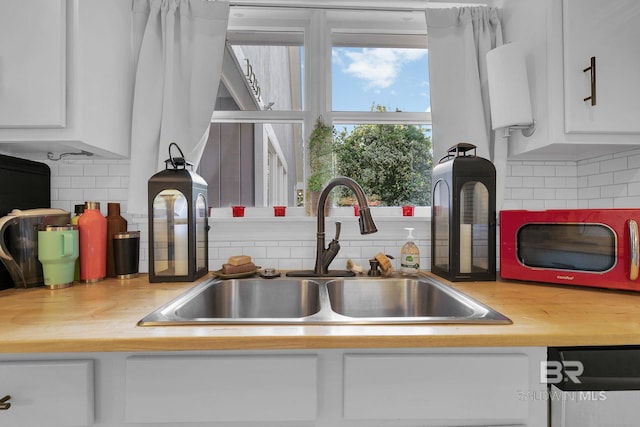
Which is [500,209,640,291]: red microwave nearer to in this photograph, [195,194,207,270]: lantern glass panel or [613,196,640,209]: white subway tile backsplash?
[613,196,640,209]: white subway tile backsplash

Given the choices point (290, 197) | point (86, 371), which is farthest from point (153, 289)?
point (290, 197)

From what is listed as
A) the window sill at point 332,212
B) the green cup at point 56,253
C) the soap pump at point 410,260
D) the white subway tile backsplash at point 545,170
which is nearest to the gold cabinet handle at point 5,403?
the green cup at point 56,253

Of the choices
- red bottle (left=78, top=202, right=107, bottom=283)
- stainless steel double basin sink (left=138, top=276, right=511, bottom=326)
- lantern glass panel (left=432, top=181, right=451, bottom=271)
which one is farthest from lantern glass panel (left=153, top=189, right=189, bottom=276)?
lantern glass panel (left=432, top=181, right=451, bottom=271)

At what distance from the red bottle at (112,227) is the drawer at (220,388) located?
860 millimetres

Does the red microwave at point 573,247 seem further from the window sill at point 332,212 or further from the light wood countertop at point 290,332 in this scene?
the window sill at point 332,212

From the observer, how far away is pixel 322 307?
104 centimetres

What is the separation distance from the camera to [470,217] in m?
1.37

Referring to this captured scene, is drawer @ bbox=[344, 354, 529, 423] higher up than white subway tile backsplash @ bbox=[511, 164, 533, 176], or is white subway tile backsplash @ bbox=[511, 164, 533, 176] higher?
white subway tile backsplash @ bbox=[511, 164, 533, 176]

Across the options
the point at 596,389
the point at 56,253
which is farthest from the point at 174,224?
the point at 596,389

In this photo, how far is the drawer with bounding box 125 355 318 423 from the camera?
2.53 feet

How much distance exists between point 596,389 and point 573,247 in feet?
2.03

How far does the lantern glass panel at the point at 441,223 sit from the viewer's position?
142 cm

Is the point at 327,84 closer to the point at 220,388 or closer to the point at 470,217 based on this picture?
the point at 470,217

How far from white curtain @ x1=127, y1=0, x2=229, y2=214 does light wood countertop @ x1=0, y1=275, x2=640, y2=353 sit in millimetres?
712
